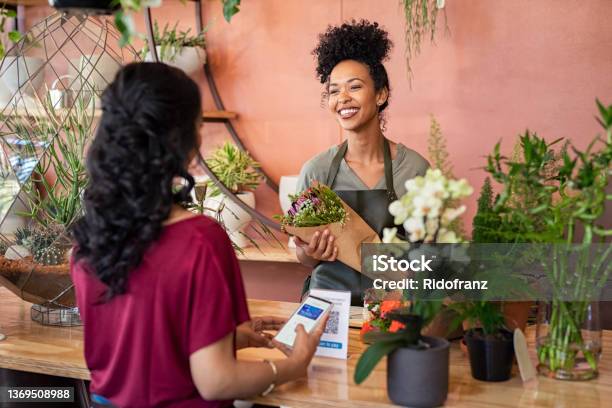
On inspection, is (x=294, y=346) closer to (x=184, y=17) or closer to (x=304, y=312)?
(x=304, y=312)

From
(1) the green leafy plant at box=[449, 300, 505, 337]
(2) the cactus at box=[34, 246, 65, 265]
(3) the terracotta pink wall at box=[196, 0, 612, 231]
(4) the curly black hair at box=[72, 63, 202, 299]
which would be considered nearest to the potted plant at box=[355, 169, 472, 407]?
(1) the green leafy plant at box=[449, 300, 505, 337]

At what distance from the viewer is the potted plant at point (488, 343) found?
77.3 inches

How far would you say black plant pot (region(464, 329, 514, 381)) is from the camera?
1.96m

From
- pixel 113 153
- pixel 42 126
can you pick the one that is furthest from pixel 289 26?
pixel 113 153

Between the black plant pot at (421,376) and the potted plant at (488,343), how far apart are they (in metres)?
0.19

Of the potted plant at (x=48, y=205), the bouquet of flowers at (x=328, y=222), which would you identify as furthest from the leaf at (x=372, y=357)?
the potted plant at (x=48, y=205)

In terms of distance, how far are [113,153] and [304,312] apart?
2.45 feet

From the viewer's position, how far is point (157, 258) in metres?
1.70

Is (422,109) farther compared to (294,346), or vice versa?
(422,109)

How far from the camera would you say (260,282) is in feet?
15.3

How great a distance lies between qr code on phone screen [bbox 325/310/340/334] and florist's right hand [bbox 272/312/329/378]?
84 millimetres

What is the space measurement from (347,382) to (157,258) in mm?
602

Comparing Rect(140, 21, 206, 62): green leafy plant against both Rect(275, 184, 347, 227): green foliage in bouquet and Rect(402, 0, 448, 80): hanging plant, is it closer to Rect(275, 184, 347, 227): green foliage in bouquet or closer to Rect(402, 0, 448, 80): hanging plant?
Rect(402, 0, 448, 80): hanging plant

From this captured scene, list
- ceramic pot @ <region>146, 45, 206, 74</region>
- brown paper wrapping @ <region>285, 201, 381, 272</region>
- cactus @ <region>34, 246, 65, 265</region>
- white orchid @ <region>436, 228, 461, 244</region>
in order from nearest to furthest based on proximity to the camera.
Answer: white orchid @ <region>436, 228, 461, 244</region>
cactus @ <region>34, 246, 65, 265</region>
brown paper wrapping @ <region>285, 201, 381, 272</region>
ceramic pot @ <region>146, 45, 206, 74</region>
